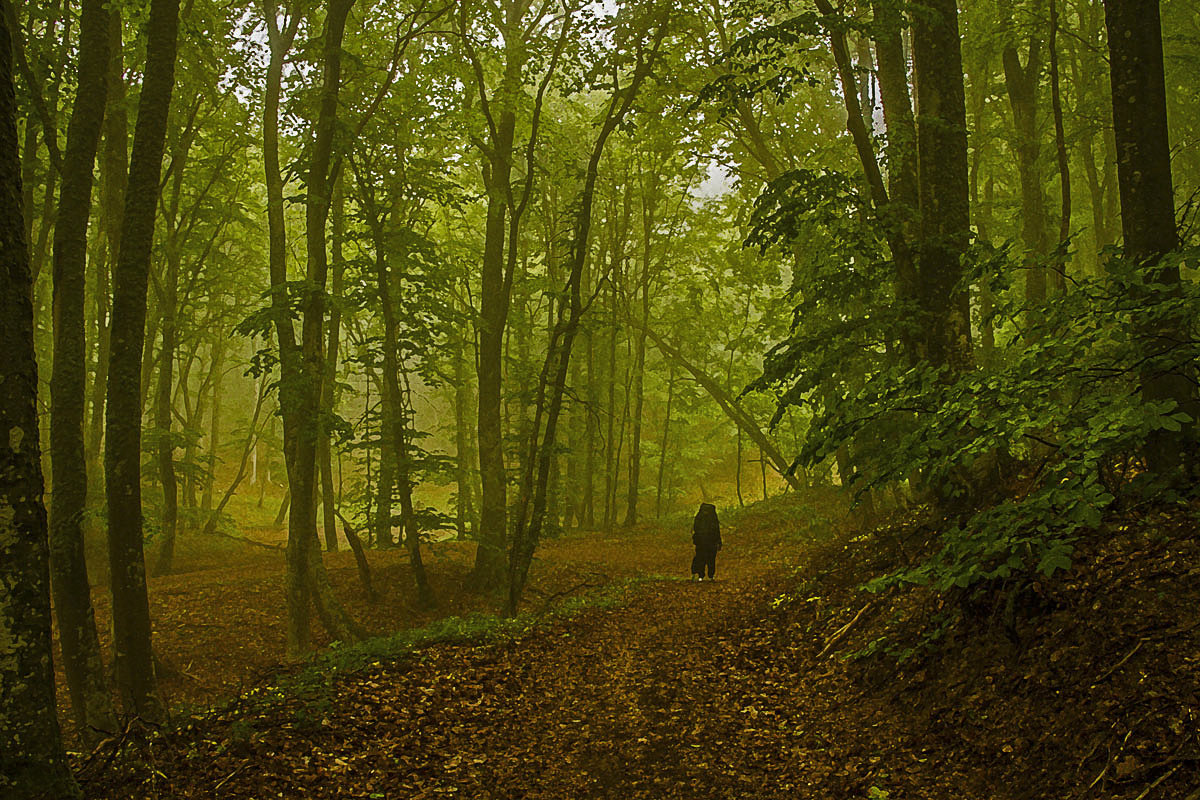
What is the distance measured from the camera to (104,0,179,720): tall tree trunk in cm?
741

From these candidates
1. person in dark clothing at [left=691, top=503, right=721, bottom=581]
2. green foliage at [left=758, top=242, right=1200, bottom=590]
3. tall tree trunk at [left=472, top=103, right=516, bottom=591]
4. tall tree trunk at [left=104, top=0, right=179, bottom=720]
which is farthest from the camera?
tall tree trunk at [left=472, top=103, right=516, bottom=591]

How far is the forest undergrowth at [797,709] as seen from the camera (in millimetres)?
4098

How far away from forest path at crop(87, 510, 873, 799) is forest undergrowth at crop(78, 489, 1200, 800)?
0.02 meters

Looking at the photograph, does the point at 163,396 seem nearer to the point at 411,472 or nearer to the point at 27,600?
the point at 411,472

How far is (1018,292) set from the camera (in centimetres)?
2105

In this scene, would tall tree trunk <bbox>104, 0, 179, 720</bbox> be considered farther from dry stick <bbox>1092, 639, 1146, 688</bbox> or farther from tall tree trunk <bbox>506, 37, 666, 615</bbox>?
dry stick <bbox>1092, 639, 1146, 688</bbox>

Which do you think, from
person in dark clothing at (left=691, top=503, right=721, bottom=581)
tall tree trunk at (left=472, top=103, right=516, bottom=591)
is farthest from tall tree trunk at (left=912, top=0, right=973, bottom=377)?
tall tree trunk at (left=472, top=103, right=516, bottom=591)

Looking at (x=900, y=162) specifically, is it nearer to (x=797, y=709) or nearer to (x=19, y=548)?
(x=797, y=709)

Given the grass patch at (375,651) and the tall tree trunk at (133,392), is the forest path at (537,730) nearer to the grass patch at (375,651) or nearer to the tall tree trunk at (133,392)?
the grass patch at (375,651)

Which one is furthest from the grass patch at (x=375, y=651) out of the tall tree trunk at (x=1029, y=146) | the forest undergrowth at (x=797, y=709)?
the tall tree trunk at (x=1029, y=146)

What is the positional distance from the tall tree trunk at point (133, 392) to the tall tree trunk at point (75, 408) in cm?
39

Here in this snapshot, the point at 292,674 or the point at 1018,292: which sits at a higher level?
the point at 1018,292

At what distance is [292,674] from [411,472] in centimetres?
742


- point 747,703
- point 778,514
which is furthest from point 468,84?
point 778,514
